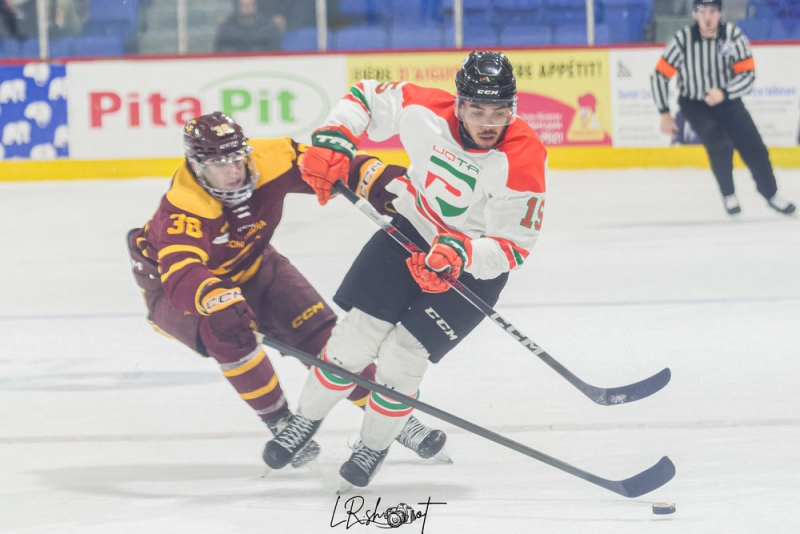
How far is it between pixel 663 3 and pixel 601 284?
177 inches

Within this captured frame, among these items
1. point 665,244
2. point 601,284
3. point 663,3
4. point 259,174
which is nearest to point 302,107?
point 663,3

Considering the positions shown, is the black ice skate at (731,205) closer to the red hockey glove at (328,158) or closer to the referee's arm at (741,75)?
the referee's arm at (741,75)

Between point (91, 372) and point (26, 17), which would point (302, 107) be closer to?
point (26, 17)

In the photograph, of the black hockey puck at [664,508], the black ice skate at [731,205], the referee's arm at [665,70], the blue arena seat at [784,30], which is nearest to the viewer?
the black hockey puck at [664,508]

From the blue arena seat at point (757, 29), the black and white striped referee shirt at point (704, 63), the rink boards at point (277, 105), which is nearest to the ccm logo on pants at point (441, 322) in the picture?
the black and white striped referee shirt at point (704, 63)

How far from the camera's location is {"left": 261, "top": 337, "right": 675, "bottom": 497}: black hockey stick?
2412mm

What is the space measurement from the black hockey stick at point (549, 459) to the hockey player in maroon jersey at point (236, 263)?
168 millimetres

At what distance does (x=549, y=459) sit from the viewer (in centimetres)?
246

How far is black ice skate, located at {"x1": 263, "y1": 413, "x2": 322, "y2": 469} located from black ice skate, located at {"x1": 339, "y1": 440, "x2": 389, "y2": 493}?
0.41 ft

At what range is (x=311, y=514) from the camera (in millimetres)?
2354

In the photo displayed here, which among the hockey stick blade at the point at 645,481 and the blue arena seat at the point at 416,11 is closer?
the hockey stick blade at the point at 645,481

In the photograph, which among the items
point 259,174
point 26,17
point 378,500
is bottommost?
point 378,500

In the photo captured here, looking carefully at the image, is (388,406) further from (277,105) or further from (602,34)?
(602,34)

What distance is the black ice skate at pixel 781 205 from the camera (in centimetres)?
634
